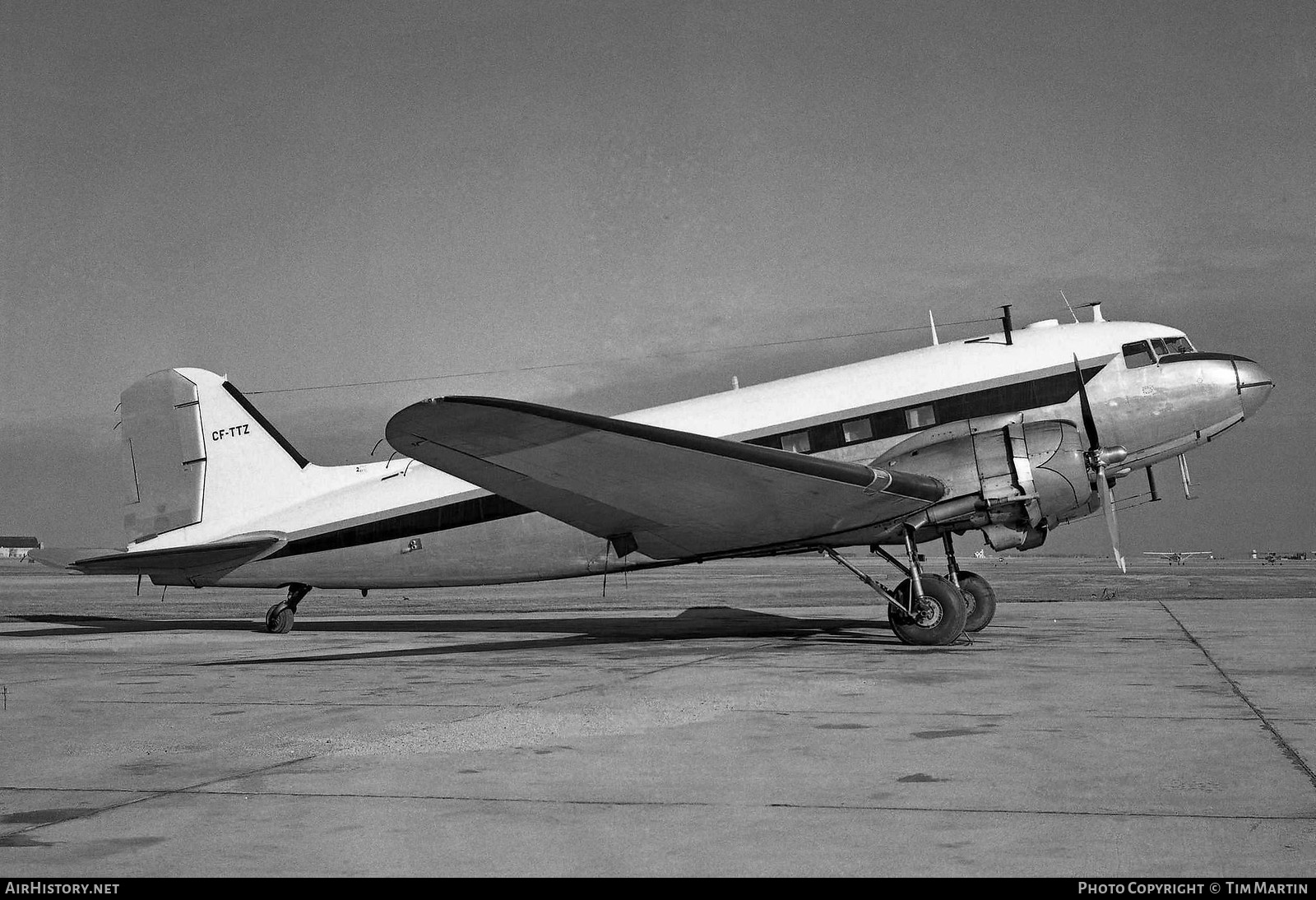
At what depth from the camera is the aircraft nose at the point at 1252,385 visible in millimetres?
15930

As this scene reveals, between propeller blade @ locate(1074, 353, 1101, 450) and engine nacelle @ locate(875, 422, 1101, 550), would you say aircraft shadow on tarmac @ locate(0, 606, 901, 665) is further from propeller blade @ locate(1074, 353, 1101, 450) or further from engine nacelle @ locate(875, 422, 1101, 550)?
propeller blade @ locate(1074, 353, 1101, 450)

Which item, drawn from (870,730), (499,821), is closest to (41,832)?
(499,821)

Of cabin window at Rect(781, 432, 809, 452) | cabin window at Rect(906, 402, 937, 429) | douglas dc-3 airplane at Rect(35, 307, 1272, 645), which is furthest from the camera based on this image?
cabin window at Rect(781, 432, 809, 452)

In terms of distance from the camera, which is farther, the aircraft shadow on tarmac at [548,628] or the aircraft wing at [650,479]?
the aircraft shadow on tarmac at [548,628]

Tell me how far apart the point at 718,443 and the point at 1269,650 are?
23.4ft

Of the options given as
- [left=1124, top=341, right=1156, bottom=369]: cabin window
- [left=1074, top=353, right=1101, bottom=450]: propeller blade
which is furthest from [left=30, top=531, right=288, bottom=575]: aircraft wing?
[left=1124, top=341, right=1156, bottom=369]: cabin window

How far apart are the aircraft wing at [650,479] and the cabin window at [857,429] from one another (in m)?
1.57

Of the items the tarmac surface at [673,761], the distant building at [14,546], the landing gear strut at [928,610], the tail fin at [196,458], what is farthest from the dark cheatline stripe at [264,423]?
the distant building at [14,546]

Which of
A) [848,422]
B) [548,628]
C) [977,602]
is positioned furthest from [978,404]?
[548,628]

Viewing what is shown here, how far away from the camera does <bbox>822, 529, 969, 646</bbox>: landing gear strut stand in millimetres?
14219

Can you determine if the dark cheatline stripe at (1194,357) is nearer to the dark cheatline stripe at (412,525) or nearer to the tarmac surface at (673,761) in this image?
the tarmac surface at (673,761)

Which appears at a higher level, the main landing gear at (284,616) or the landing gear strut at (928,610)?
the main landing gear at (284,616)

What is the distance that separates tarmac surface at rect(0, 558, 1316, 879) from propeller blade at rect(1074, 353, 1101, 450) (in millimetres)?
2769

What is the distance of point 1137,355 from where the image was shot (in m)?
15.9
